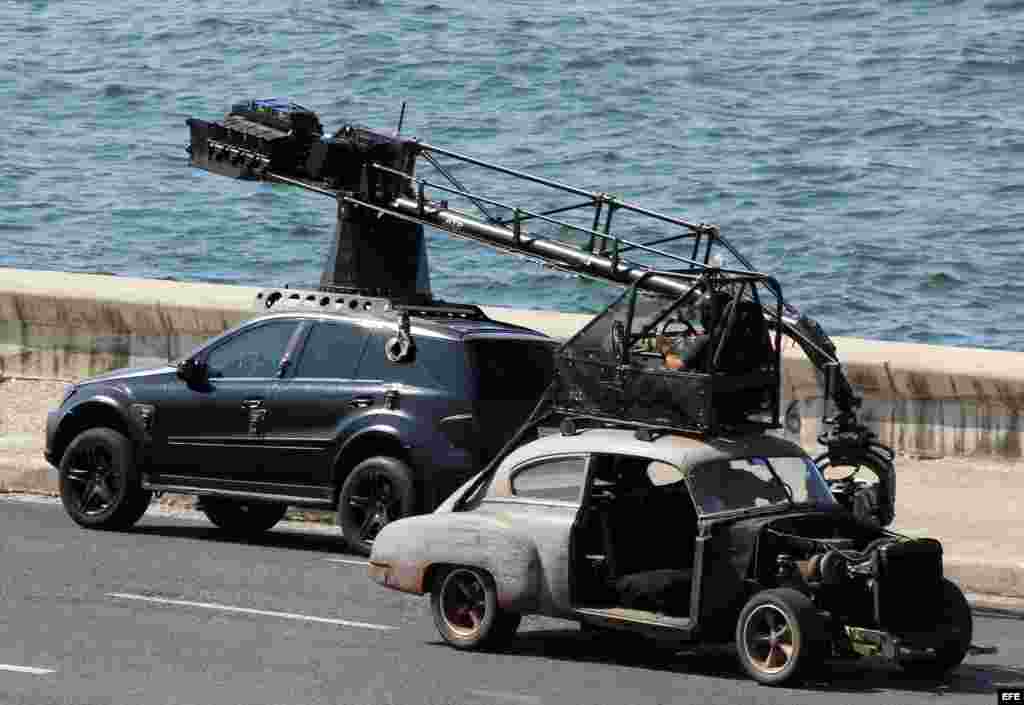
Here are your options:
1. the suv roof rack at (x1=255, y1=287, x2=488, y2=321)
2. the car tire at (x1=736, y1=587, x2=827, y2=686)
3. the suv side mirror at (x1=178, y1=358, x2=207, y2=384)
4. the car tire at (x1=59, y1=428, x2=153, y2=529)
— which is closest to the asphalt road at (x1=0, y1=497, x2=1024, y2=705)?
the car tire at (x1=736, y1=587, x2=827, y2=686)

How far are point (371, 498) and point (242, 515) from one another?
2215 mm

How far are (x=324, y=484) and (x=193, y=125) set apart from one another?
12.3 ft

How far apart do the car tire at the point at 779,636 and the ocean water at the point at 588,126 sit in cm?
2661

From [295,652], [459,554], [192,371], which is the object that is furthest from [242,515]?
[459,554]

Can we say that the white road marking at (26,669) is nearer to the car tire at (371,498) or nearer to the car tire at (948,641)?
the car tire at (371,498)

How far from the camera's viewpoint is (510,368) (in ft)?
51.2

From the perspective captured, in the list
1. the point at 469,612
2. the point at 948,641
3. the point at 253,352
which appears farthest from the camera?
the point at 253,352

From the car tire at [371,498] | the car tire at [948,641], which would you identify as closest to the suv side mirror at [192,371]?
the car tire at [371,498]

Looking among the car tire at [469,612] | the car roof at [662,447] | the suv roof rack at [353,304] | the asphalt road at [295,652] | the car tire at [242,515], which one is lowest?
the asphalt road at [295,652]

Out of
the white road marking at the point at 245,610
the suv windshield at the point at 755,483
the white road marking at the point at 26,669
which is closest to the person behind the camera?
the white road marking at the point at 26,669

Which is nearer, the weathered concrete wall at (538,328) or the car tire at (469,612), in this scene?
the car tire at (469,612)

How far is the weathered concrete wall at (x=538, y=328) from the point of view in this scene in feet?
58.2

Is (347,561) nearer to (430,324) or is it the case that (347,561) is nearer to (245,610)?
(430,324)

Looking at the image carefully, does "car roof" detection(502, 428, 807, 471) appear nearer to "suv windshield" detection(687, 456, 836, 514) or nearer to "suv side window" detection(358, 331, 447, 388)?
"suv windshield" detection(687, 456, 836, 514)
